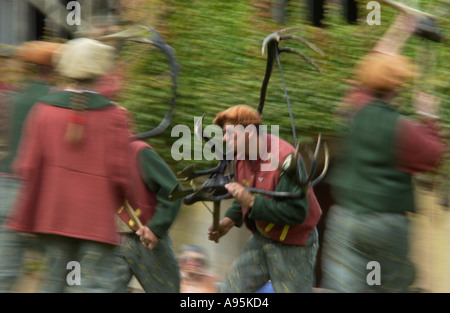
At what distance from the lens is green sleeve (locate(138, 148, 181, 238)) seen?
18.6ft

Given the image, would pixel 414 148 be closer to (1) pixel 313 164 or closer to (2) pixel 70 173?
(1) pixel 313 164

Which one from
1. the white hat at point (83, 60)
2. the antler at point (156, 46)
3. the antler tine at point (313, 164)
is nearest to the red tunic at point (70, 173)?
the white hat at point (83, 60)

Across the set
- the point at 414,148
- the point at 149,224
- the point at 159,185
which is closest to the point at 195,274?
the point at 149,224

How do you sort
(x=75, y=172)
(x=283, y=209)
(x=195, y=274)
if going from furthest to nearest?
1. (x=195, y=274)
2. (x=283, y=209)
3. (x=75, y=172)

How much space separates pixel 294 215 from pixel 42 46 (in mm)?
1924

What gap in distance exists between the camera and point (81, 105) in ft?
14.9

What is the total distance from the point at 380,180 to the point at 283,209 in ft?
2.41

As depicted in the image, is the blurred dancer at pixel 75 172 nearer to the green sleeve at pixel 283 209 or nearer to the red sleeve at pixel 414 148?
the green sleeve at pixel 283 209

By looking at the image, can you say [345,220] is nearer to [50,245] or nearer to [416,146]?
[416,146]

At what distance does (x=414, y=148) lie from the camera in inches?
187

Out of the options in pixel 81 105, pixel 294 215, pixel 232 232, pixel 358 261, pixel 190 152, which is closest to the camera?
Result: pixel 81 105

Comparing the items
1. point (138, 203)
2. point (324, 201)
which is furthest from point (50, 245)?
point (324, 201)

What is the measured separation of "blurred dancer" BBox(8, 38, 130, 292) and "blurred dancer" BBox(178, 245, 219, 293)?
69.4 inches
